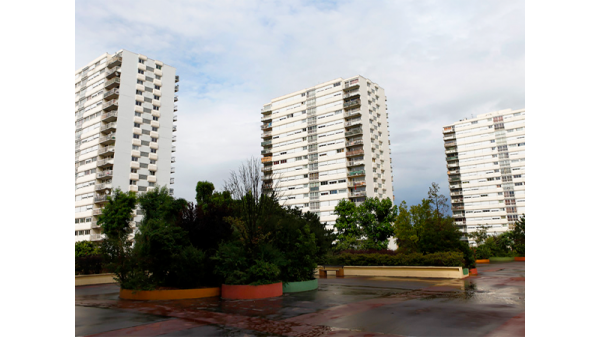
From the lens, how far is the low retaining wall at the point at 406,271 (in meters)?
19.8

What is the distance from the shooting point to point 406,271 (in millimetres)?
21672

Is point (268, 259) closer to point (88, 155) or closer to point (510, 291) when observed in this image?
point (510, 291)

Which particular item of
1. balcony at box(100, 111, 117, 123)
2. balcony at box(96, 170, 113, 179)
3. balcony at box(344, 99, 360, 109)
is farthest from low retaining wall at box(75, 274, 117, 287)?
balcony at box(344, 99, 360, 109)

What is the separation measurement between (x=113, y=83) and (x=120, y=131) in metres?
10.3

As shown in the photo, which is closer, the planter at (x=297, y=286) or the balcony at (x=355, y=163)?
the planter at (x=297, y=286)

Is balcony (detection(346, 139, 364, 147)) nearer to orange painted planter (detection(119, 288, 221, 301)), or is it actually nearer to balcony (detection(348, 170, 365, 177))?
balcony (detection(348, 170, 365, 177))

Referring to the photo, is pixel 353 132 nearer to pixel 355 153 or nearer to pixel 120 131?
pixel 355 153

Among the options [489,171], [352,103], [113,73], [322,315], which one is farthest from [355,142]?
[322,315]

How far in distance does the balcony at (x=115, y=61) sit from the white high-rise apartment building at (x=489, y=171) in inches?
3687

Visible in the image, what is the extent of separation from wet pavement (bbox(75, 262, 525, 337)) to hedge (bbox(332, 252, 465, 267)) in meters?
6.47

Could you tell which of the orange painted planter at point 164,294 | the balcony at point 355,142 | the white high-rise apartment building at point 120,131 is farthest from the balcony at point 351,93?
the orange painted planter at point 164,294

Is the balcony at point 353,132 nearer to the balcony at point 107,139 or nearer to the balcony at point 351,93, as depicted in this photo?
the balcony at point 351,93

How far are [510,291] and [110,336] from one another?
42.9ft
